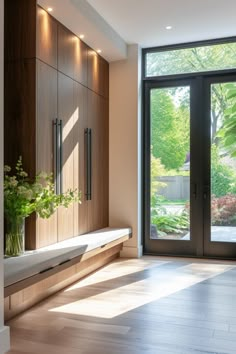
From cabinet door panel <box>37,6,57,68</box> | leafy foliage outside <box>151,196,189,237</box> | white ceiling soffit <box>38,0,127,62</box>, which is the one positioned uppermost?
white ceiling soffit <box>38,0,127,62</box>

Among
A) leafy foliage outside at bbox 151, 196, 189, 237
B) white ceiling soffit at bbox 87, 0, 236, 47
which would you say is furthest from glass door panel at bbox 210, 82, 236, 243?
white ceiling soffit at bbox 87, 0, 236, 47

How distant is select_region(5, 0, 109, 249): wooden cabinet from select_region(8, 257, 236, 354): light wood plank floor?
72cm

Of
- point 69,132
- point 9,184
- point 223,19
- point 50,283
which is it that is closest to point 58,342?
point 50,283

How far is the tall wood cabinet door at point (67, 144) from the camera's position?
399cm

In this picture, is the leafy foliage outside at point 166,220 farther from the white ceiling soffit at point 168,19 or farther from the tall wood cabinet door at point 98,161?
the white ceiling soffit at point 168,19

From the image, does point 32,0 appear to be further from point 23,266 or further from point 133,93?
point 23,266

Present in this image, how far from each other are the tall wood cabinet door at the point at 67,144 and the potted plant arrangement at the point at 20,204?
66cm

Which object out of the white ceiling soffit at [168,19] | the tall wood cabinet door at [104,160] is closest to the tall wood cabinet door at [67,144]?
the tall wood cabinet door at [104,160]

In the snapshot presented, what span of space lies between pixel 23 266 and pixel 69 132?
1.86 m

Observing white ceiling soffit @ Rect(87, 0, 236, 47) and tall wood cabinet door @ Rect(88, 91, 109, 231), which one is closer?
white ceiling soffit @ Rect(87, 0, 236, 47)

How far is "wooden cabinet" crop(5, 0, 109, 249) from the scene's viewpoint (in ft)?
11.5

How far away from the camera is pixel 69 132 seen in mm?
4160

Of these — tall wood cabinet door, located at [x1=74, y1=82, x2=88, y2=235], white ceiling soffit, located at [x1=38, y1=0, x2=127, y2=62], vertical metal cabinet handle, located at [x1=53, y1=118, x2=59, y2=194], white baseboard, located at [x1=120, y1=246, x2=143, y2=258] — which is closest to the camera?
white ceiling soffit, located at [x1=38, y1=0, x2=127, y2=62]

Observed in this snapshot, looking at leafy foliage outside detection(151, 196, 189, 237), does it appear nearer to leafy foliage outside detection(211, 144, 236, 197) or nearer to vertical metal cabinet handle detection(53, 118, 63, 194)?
leafy foliage outside detection(211, 144, 236, 197)
